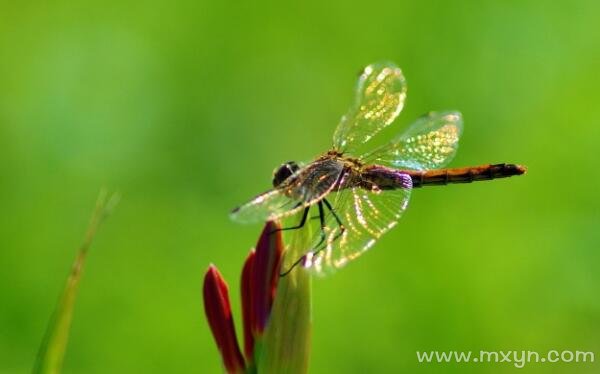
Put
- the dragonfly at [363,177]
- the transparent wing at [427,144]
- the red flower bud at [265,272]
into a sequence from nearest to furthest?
the red flower bud at [265,272] < the dragonfly at [363,177] < the transparent wing at [427,144]

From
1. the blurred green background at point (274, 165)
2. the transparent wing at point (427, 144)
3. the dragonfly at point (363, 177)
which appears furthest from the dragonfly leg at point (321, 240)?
the blurred green background at point (274, 165)

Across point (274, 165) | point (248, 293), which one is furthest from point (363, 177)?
point (274, 165)

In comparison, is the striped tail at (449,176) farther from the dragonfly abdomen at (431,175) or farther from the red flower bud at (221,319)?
the red flower bud at (221,319)

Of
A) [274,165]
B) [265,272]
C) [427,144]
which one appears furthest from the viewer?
[274,165]

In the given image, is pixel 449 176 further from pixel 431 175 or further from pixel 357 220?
pixel 357 220

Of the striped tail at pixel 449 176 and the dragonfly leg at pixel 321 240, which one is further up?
the striped tail at pixel 449 176

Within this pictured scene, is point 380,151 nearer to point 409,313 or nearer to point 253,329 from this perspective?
point 253,329

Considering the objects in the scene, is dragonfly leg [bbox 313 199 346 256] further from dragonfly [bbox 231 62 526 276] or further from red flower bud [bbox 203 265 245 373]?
red flower bud [bbox 203 265 245 373]

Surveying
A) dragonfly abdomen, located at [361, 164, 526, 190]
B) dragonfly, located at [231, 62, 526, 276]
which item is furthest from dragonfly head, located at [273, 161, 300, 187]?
dragonfly abdomen, located at [361, 164, 526, 190]
